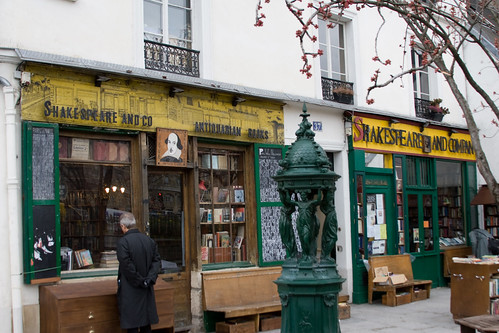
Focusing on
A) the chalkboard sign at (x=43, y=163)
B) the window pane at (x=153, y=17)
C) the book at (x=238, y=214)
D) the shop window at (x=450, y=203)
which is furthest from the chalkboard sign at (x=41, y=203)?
the shop window at (x=450, y=203)

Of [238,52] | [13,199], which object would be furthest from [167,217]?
[238,52]

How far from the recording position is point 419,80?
14852 millimetres

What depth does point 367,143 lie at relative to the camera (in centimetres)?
1255

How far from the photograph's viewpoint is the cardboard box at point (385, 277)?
12008 mm

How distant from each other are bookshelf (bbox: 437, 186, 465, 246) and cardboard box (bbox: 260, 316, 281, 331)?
6709 millimetres

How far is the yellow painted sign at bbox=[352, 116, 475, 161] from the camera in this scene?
41.0 ft

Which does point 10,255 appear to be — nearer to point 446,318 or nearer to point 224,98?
point 224,98

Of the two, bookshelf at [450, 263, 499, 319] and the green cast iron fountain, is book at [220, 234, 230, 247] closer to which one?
bookshelf at [450, 263, 499, 319]

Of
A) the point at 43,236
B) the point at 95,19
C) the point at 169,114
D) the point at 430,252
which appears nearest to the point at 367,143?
the point at 430,252

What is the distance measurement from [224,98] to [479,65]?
28.9ft

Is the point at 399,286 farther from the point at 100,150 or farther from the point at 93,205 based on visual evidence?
the point at 100,150

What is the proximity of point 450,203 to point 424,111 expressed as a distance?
2.43 meters

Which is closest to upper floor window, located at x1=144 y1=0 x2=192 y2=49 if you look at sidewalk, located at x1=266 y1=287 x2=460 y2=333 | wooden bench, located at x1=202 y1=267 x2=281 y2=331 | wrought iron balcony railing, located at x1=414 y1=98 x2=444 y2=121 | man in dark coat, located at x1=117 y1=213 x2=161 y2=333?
man in dark coat, located at x1=117 y1=213 x2=161 y2=333

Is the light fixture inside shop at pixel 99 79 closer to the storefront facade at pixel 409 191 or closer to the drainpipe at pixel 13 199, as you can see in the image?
the drainpipe at pixel 13 199
